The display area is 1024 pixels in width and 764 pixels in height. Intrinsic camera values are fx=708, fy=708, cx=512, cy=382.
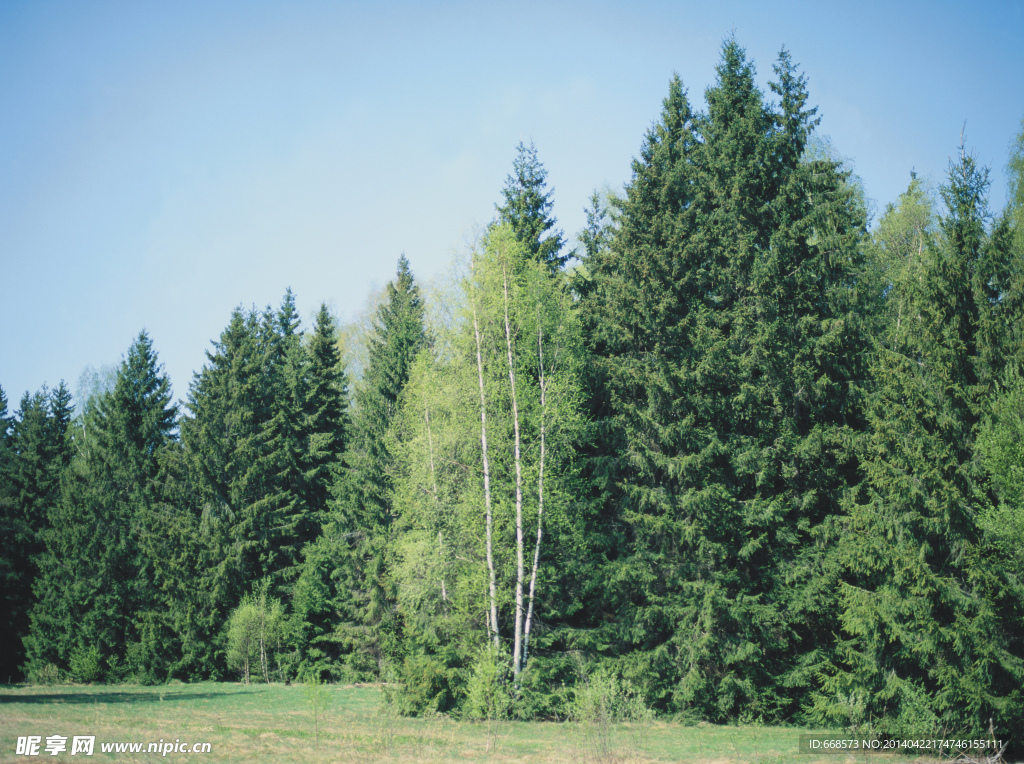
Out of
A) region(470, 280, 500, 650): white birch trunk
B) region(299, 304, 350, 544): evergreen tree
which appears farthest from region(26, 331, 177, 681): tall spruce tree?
region(470, 280, 500, 650): white birch trunk

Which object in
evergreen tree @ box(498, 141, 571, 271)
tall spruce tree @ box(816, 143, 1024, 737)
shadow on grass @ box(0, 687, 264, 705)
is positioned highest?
evergreen tree @ box(498, 141, 571, 271)

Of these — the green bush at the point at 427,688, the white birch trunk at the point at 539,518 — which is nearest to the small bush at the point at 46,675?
the green bush at the point at 427,688

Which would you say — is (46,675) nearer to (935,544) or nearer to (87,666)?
(87,666)

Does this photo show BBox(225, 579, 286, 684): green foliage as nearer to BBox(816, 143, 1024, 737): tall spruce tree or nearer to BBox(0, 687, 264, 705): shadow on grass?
BBox(0, 687, 264, 705): shadow on grass

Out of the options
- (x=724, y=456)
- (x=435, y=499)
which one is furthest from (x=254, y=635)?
(x=724, y=456)

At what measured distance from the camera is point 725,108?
2380cm

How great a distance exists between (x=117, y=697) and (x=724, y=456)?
73.3 ft

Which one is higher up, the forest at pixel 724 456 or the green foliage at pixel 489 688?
the forest at pixel 724 456

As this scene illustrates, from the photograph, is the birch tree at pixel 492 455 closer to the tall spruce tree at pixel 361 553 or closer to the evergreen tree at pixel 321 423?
the tall spruce tree at pixel 361 553

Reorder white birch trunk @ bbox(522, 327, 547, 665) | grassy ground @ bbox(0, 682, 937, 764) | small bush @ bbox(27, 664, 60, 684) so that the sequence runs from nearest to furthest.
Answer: grassy ground @ bbox(0, 682, 937, 764) → white birch trunk @ bbox(522, 327, 547, 665) → small bush @ bbox(27, 664, 60, 684)

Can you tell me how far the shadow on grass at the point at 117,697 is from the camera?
22.9 m

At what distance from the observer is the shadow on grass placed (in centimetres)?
2287

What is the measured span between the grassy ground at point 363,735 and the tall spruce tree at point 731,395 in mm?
2301

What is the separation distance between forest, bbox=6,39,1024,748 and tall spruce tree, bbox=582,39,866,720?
0.28ft
